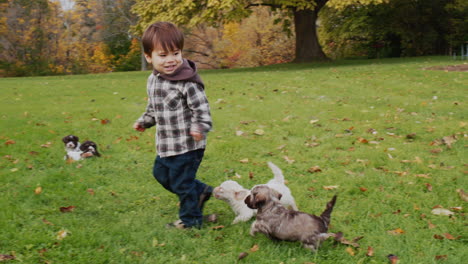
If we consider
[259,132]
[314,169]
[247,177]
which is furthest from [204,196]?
[259,132]

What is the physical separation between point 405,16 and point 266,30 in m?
10.2

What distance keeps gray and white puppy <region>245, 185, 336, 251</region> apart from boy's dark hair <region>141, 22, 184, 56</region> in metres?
1.41

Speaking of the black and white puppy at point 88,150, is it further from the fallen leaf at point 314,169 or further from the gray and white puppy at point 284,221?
the gray and white puppy at point 284,221

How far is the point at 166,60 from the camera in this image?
130 inches

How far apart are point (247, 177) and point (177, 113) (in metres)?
1.87

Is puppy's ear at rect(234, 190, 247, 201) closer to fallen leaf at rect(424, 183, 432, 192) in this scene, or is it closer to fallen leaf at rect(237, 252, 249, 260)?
fallen leaf at rect(237, 252, 249, 260)

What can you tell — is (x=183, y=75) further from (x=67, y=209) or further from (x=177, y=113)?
(x=67, y=209)

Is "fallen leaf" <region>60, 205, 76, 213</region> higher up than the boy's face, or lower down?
lower down

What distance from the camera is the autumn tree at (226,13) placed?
17797 mm

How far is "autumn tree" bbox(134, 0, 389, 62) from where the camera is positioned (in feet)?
58.4

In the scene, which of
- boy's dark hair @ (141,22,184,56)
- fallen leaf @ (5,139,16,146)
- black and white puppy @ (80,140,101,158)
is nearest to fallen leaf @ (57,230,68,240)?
boy's dark hair @ (141,22,184,56)

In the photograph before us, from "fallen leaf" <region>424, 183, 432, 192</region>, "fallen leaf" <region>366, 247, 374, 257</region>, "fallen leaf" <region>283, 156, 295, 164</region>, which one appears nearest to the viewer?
"fallen leaf" <region>366, 247, 374, 257</region>

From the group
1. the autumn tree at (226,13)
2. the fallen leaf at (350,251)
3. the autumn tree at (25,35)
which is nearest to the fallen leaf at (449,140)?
the fallen leaf at (350,251)

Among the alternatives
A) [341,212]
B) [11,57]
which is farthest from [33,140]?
[11,57]
